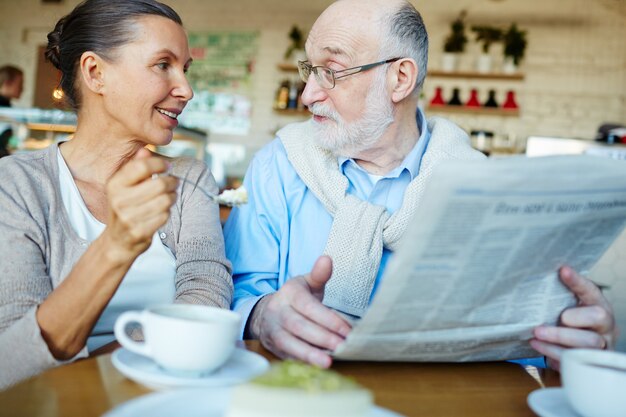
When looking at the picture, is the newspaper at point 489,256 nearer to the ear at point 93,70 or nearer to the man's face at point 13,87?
the ear at point 93,70

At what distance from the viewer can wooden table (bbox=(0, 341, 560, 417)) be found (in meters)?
0.63

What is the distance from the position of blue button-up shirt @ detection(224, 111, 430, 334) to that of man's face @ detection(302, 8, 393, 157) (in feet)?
0.27

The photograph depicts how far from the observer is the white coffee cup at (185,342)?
0.65m

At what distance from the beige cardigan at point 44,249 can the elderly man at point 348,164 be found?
109 mm

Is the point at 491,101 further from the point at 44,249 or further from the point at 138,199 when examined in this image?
the point at 138,199

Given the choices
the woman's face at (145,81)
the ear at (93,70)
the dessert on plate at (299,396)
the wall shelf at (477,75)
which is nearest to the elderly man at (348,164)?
the woman's face at (145,81)

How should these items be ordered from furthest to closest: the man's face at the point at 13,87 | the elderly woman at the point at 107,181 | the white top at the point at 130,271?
1. the man's face at the point at 13,87
2. the white top at the point at 130,271
3. the elderly woman at the point at 107,181

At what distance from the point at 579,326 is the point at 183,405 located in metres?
0.64

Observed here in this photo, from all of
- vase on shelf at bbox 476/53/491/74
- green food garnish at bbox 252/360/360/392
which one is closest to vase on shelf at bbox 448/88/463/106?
vase on shelf at bbox 476/53/491/74

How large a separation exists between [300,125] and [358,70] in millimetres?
217

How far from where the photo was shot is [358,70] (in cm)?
154

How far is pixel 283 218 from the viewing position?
4.90 ft

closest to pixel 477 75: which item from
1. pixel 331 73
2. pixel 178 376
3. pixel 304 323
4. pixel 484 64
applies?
pixel 484 64

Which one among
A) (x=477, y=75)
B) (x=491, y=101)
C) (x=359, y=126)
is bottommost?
(x=359, y=126)
